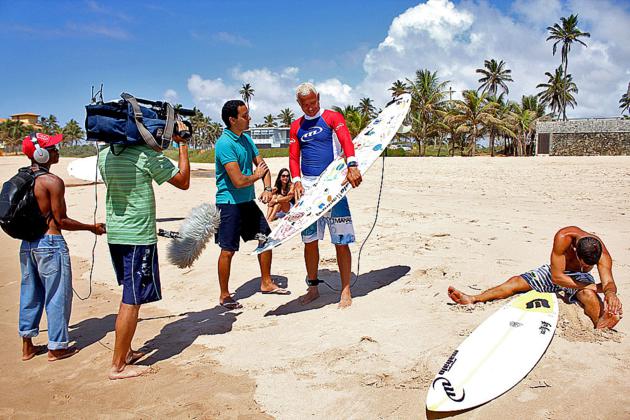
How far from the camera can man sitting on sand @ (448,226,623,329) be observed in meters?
3.69

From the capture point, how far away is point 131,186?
335 cm

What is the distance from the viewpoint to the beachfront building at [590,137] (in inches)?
1186

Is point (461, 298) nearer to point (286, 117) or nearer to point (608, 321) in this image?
point (608, 321)

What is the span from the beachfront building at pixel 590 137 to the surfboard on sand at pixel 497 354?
3152 cm

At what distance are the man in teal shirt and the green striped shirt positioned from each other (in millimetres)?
1101

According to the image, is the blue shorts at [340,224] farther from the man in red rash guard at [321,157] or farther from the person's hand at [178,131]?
the person's hand at [178,131]

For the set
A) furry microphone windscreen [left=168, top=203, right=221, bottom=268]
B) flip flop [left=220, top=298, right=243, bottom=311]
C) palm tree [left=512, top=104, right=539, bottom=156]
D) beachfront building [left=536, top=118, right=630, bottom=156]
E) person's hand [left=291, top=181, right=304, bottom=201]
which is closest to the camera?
furry microphone windscreen [left=168, top=203, right=221, bottom=268]

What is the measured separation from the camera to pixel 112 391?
10.8 ft

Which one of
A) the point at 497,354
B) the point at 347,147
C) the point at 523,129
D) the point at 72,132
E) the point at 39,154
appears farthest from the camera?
the point at 72,132

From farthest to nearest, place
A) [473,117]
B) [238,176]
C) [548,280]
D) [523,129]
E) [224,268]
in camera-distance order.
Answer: [523,129] → [473,117] → [224,268] → [238,176] → [548,280]

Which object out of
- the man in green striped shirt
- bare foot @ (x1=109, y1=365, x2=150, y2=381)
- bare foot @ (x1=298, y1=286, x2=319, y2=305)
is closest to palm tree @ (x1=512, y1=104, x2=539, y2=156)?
bare foot @ (x1=298, y1=286, x2=319, y2=305)

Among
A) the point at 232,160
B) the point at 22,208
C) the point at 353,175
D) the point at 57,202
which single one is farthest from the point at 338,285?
the point at 22,208

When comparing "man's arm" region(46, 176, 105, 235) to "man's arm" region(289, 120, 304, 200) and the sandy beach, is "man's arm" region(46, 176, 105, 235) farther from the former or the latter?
"man's arm" region(289, 120, 304, 200)

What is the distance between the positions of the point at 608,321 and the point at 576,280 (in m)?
0.44
